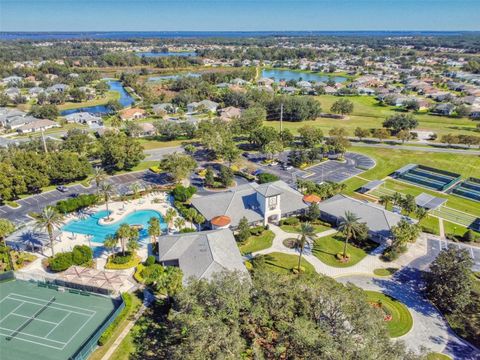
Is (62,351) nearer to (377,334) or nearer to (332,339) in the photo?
(332,339)

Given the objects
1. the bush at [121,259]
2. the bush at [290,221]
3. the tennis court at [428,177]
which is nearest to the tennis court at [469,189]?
the tennis court at [428,177]

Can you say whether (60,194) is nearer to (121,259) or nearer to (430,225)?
(121,259)

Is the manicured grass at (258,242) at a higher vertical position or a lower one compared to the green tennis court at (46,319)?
higher

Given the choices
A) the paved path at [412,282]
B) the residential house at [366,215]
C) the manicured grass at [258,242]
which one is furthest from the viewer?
the residential house at [366,215]

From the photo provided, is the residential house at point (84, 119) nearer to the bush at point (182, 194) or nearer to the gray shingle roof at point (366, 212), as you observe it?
the bush at point (182, 194)

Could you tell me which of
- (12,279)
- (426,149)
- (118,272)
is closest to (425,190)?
(426,149)

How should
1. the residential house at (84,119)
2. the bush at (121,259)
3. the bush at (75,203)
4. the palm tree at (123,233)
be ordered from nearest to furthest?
the palm tree at (123,233), the bush at (121,259), the bush at (75,203), the residential house at (84,119)

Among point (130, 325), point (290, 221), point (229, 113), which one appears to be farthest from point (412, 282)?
point (229, 113)
